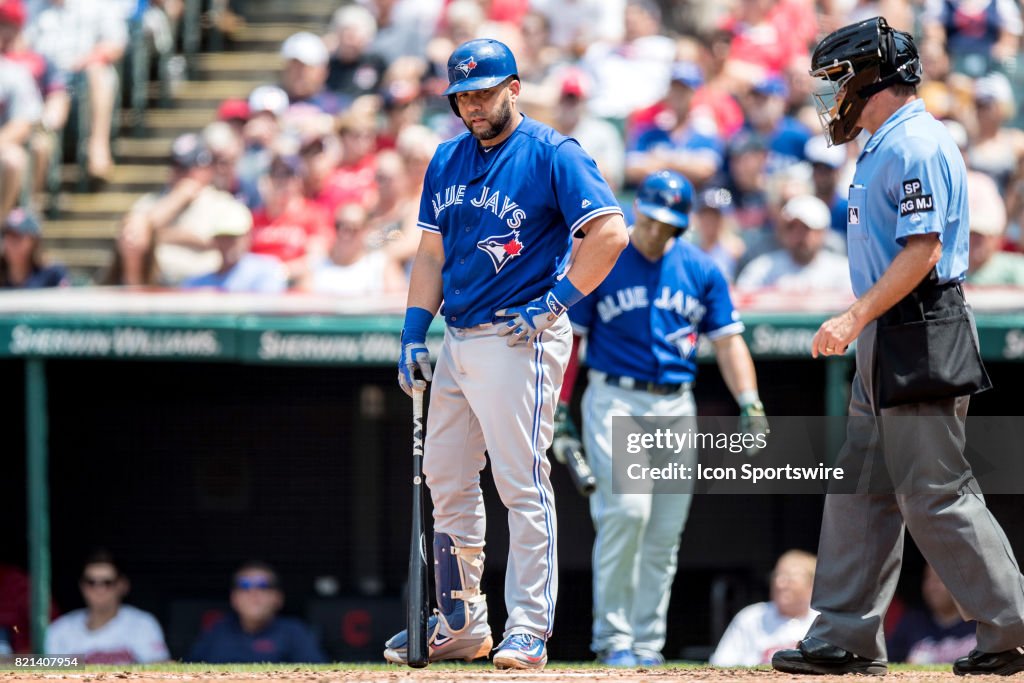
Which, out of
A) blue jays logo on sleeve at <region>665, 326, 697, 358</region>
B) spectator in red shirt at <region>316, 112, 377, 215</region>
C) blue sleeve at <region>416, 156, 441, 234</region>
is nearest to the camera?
blue sleeve at <region>416, 156, 441, 234</region>

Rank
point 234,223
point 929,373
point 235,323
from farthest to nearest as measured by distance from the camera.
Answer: point 234,223, point 235,323, point 929,373

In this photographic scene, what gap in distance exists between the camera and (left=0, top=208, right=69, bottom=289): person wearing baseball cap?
873cm

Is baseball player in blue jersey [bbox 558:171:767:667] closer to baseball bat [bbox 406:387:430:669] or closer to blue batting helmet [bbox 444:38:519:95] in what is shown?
baseball bat [bbox 406:387:430:669]

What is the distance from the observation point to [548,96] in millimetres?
9680

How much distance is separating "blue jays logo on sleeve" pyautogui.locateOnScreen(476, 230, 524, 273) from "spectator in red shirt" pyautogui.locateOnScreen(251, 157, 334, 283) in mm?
4314

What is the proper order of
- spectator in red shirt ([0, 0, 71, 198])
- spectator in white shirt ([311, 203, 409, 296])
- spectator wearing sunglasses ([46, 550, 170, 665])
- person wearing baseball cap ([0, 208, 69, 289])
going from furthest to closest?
spectator in red shirt ([0, 0, 71, 198]), person wearing baseball cap ([0, 208, 69, 289]), spectator in white shirt ([311, 203, 409, 296]), spectator wearing sunglasses ([46, 550, 170, 665])

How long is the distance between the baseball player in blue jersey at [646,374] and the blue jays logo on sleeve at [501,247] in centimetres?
163

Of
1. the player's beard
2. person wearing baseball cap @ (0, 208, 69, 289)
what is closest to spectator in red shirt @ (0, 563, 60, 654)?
person wearing baseball cap @ (0, 208, 69, 289)

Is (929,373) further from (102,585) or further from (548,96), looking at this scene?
(548,96)

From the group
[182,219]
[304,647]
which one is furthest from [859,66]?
[182,219]

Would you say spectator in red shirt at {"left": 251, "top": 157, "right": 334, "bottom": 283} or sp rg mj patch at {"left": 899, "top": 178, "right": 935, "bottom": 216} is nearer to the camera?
sp rg mj patch at {"left": 899, "top": 178, "right": 935, "bottom": 216}

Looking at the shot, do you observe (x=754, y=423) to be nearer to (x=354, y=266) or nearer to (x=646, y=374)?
(x=646, y=374)

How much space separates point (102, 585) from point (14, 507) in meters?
0.98

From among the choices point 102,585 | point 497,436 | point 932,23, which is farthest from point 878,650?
point 932,23
